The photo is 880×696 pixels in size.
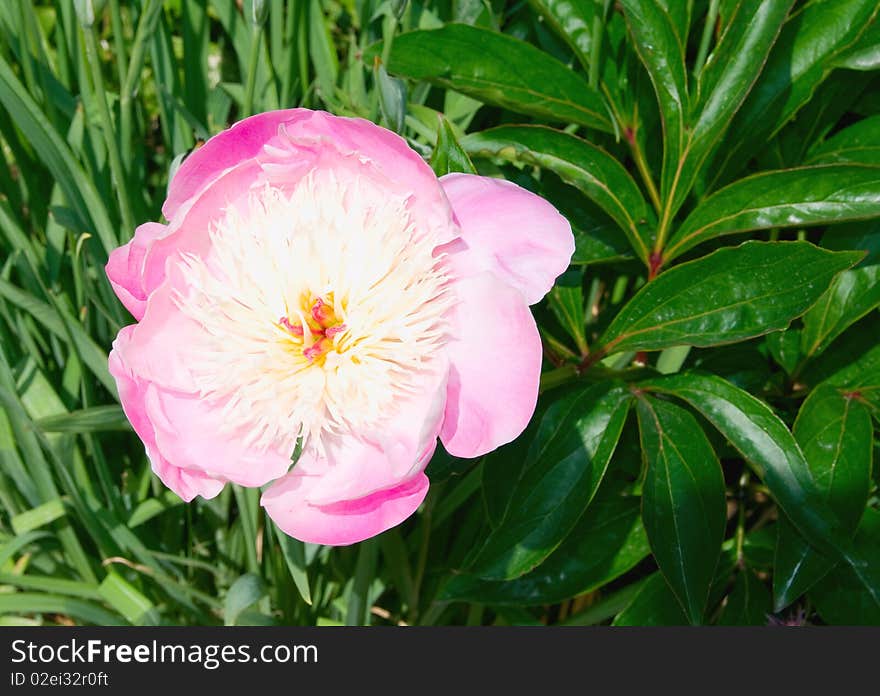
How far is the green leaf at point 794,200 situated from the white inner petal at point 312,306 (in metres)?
0.33

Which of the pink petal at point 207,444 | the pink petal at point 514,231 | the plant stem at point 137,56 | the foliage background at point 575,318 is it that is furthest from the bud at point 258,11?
the pink petal at point 207,444

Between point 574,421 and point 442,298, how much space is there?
0.22m

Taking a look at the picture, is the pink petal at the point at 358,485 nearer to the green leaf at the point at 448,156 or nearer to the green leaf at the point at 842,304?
the green leaf at the point at 448,156

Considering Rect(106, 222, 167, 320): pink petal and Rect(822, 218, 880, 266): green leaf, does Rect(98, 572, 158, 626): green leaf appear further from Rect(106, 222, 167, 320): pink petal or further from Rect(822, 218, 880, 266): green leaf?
Rect(822, 218, 880, 266): green leaf

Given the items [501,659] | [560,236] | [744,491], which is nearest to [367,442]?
[560,236]

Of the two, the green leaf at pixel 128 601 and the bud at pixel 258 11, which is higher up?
the bud at pixel 258 11

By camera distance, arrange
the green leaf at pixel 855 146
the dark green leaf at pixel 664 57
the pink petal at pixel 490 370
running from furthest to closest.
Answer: the green leaf at pixel 855 146, the dark green leaf at pixel 664 57, the pink petal at pixel 490 370

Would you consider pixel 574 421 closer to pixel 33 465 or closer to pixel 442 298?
pixel 442 298

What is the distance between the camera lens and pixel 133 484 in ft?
3.89

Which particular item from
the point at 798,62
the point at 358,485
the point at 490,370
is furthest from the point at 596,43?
the point at 358,485

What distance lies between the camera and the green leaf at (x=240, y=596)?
0.81 metres

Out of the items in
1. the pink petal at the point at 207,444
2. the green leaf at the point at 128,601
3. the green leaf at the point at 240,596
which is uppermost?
the pink petal at the point at 207,444

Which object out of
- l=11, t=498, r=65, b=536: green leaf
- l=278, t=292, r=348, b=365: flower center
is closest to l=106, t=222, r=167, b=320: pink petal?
l=278, t=292, r=348, b=365: flower center

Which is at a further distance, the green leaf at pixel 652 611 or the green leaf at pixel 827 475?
the green leaf at pixel 652 611
